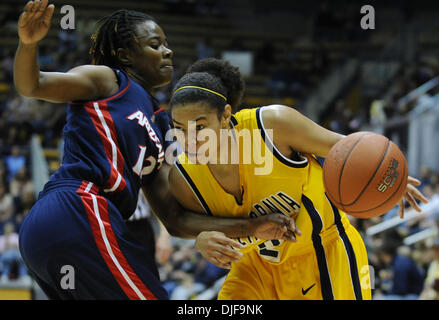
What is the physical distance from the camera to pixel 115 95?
100 inches

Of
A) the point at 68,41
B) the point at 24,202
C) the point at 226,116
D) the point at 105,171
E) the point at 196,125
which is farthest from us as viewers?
the point at 68,41

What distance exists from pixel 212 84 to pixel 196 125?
0.75ft

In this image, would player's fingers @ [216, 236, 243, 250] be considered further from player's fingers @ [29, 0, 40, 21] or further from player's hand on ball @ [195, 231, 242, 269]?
player's fingers @ [29, 0, 40, 21]

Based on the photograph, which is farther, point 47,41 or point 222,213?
point 47,41

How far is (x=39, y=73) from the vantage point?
228 centimetres

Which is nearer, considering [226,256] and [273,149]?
[226,256]

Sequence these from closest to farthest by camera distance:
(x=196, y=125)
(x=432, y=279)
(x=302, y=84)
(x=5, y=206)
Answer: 1. (x=196, y=125)
2. (x=432, y=279)
3. (x=5, y=206)
4. (x=302, y=84)

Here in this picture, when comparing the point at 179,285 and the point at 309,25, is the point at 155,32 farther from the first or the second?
the point at 309,25

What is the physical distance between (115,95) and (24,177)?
6.26m

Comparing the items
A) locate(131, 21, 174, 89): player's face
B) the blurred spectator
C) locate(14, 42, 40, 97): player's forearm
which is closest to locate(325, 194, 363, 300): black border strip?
locate(131, 21, 174, 89): player's face

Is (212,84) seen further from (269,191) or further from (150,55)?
(269,191)

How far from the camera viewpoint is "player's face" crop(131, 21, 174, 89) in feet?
9.13

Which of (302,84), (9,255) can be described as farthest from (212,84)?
(302,84)
